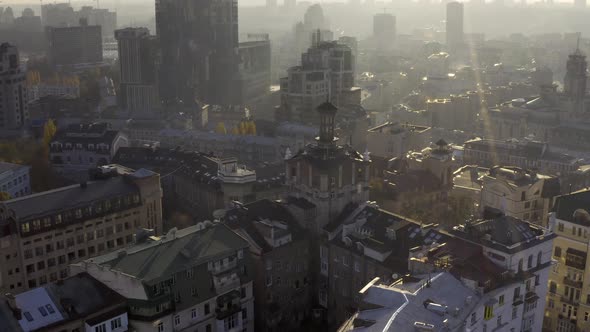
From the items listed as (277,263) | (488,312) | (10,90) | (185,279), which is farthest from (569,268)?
(10,90)

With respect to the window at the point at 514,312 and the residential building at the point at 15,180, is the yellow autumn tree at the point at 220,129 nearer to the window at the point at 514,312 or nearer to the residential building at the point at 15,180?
the residential building at the point at 15,180

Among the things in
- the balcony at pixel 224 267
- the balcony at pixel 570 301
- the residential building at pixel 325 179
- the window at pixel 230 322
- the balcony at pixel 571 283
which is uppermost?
the residential building at pixel 325 179

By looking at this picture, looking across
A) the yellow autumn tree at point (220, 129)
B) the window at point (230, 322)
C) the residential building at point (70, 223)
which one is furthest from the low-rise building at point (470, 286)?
the yellow autumn tree at point (220, 129)

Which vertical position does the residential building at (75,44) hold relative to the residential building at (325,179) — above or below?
above

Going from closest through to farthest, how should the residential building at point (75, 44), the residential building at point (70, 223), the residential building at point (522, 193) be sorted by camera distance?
1. the residential building at point (70, 223)
2. the residential building at point (522, 193)
3. the residential building at point (75, 44)

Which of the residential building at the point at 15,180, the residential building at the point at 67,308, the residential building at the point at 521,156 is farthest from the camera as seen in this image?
the residential building at the point at 521,156

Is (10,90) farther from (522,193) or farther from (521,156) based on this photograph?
Answer: (522,193)

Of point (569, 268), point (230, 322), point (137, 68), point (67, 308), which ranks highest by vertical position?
point (137, 68)
